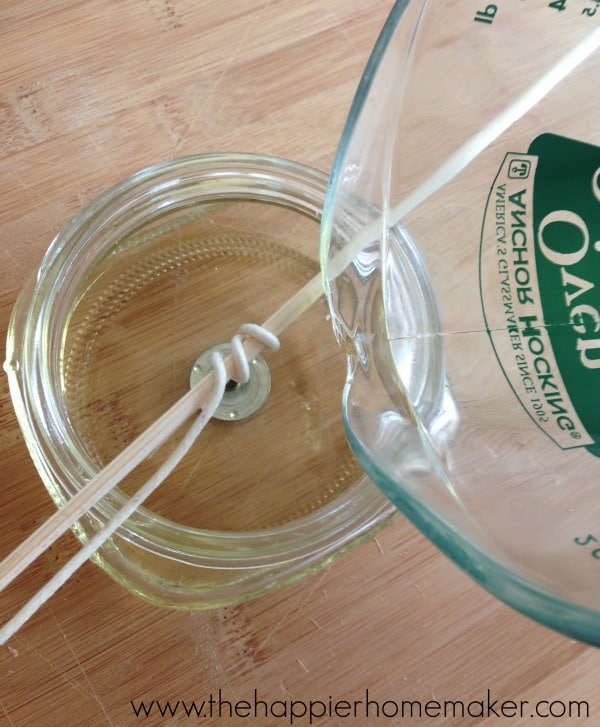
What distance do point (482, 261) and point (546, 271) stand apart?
34mm

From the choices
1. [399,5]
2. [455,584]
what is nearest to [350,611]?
[455,584]

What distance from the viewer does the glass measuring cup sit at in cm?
31

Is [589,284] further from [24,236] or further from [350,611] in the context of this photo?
[24,236]

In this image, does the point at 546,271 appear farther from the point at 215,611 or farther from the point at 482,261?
the point at 215,611

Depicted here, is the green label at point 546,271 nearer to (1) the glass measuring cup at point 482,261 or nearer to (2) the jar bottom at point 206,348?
(1) the glass measuring cup at point 482,261

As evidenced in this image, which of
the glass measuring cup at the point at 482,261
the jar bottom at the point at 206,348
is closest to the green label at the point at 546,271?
the glass measuring cup at the point at 482,261

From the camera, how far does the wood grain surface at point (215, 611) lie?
0.39m

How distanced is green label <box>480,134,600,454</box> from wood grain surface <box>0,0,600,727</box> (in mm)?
113

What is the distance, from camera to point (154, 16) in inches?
18.8

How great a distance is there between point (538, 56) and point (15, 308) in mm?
315

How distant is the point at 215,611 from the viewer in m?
0.40

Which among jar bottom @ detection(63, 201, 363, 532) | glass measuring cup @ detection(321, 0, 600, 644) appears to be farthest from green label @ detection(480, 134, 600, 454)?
jar bottom @ detection(63, 201, 363, 532)

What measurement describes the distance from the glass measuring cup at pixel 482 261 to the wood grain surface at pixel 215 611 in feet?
0.31

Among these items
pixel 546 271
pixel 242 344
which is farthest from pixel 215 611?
pixel 546 271
